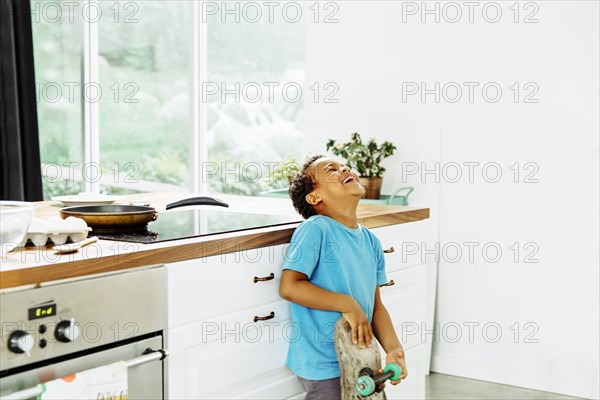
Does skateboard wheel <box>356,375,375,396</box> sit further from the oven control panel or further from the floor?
the floor

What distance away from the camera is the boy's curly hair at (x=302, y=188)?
6.52 feet

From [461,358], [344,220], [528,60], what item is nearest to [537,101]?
[528,60]

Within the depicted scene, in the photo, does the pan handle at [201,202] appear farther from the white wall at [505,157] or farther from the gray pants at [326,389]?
the white wall at [505,157]

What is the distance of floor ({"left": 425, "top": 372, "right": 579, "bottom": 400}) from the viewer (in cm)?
321

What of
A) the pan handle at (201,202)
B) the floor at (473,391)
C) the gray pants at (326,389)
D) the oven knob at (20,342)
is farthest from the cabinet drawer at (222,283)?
the floor at (473,391)

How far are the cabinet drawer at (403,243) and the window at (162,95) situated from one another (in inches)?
74.3

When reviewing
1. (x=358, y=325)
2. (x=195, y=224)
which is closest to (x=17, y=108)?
(x=195, y=224)

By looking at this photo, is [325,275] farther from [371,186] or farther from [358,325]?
[371,186]

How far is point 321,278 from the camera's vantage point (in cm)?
190

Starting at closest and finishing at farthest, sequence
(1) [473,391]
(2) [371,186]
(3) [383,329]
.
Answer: (3) [383,329]
(1) [473,391]
(2) [371,186]

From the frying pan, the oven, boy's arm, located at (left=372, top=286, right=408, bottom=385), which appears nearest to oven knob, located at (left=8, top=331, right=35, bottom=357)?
the oven

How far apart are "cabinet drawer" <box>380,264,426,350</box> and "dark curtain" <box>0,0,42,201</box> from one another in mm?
2462

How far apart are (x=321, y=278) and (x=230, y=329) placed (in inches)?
10.7

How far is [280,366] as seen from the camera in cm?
196
